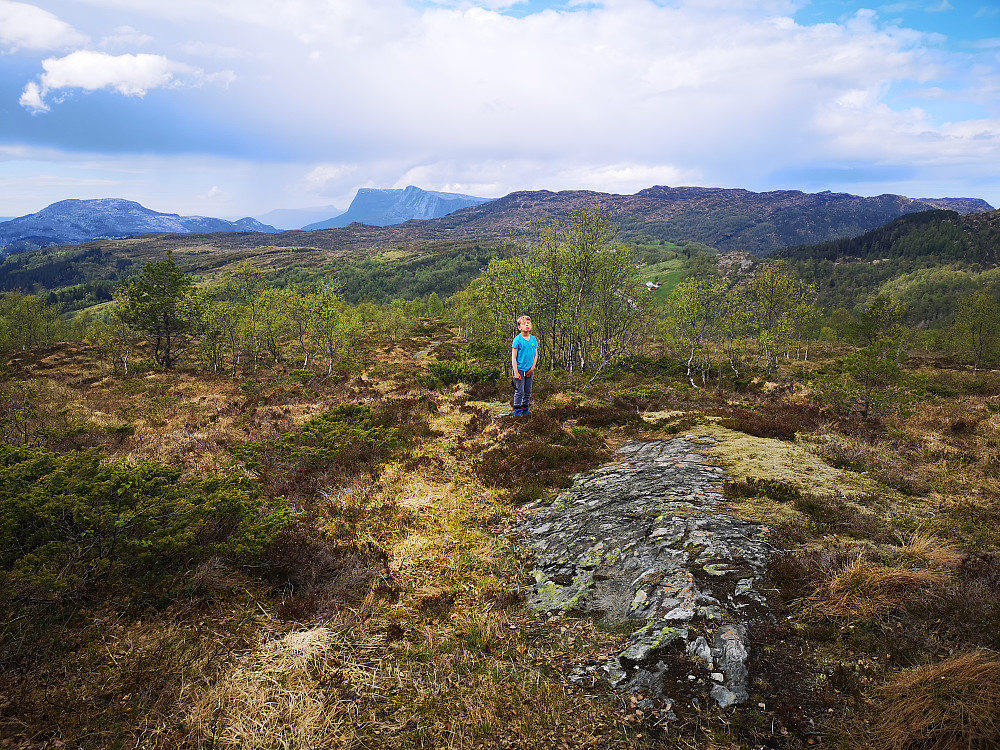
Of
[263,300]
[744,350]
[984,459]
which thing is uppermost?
[263,300]

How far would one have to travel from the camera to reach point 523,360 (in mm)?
14094

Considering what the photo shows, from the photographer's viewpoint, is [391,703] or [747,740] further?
[391,703]

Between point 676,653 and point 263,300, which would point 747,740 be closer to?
point 676,653

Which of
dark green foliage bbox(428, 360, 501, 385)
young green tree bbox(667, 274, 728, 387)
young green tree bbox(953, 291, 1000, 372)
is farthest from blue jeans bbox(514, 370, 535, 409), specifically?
young green tree bbox(953, 291, 1000, 372)

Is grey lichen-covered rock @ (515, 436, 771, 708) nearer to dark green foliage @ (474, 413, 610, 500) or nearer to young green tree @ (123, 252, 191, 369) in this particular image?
dark green foliage @ (474, 413, 610, 500)

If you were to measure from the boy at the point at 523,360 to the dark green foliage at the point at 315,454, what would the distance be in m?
4.35

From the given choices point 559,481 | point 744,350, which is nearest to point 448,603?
point 559,481

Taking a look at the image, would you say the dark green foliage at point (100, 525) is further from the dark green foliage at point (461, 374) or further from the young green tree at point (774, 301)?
the young green tree at point (774, 301)

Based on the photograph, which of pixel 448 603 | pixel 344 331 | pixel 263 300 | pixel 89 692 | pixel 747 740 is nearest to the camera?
pixel 747 740

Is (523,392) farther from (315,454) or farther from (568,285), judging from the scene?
(568,285)

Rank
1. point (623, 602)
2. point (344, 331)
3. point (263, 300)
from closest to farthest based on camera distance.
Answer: point (623, 602)
point (263, 300)
point (344, 331)

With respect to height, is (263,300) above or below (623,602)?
above

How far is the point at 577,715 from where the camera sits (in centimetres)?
423

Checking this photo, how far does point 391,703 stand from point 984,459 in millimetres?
12422
